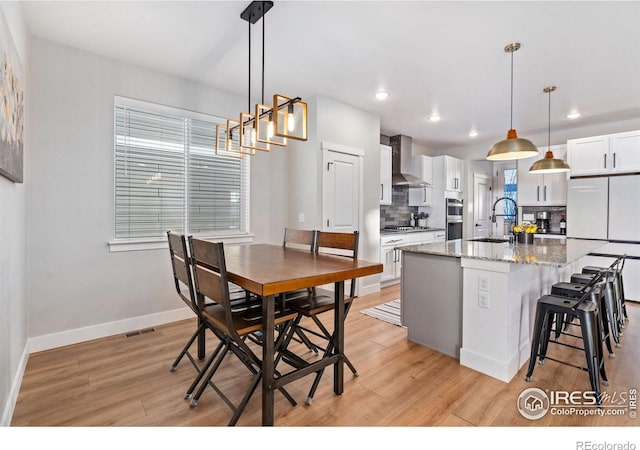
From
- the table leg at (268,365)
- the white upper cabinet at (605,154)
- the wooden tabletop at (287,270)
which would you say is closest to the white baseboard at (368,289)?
the wooden tabletop at (287,270)

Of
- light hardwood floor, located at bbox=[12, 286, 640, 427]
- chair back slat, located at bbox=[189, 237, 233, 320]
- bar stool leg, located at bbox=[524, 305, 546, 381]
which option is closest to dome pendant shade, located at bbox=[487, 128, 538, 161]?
bar stool leg, located at bbox=[524, 305, 546, 381]

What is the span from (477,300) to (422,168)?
3891 mm

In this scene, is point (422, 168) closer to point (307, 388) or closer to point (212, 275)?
point (307, 388)

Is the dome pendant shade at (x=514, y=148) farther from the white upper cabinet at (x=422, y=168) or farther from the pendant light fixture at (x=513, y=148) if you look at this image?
the white upper cabinet at (x=422, y=168)

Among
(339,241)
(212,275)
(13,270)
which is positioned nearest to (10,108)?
(13,270)

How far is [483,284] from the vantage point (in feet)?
7.44

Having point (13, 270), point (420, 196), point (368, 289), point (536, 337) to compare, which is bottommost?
point (368, 289)

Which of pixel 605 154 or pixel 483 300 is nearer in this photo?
pixel 483 300

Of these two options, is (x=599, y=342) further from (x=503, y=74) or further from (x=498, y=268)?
(x=503, y=74)

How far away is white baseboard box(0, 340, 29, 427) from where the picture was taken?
64.9 inches

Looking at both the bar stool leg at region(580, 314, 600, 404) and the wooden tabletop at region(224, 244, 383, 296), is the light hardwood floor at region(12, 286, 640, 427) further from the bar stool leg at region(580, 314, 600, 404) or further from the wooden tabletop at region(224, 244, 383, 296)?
the wooden tabletop at region(224, 244, 383, 296)

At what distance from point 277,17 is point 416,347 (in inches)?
113

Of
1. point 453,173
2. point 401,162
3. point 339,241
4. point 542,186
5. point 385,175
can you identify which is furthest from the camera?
point 453,173

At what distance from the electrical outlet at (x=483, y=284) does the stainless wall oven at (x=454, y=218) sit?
382 cm
